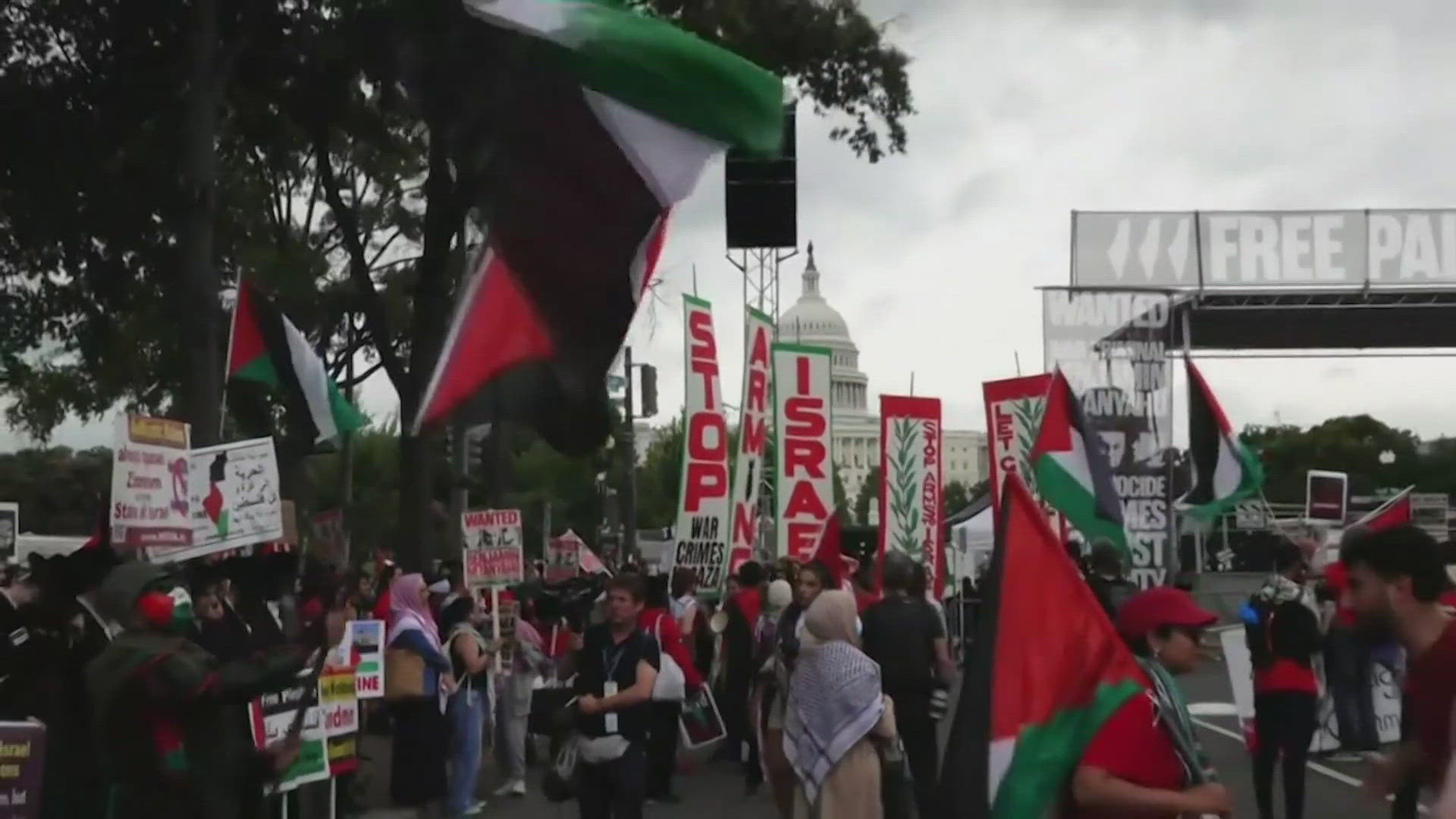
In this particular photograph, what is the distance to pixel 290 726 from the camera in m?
9.59

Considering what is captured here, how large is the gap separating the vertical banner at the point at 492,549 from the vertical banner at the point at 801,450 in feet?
9.79

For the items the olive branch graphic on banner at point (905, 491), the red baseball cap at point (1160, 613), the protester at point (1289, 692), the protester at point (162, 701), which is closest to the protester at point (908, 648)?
the protester at point (1289, 692)

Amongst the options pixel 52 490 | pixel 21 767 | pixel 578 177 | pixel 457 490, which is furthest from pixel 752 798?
pixel 52 490

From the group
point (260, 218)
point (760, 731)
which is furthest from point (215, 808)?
point (260, 218)

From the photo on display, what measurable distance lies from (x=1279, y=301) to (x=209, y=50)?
64.1 feet

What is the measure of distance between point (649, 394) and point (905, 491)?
16341mm

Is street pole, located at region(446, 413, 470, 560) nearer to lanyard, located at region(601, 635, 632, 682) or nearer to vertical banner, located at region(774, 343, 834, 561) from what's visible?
vertical banner, located at region(774, 343, 834, 561)

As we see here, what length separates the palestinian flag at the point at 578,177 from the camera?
261 inches

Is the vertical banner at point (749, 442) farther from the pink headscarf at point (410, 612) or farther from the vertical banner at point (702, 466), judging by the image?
the pink headscarf at point (410, 612)

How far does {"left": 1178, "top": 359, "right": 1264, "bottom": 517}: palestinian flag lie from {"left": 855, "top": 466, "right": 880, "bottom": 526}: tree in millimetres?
83186

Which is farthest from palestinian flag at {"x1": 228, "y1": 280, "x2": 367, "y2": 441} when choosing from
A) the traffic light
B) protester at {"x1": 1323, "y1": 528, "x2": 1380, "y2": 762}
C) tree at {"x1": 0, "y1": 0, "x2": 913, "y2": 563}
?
the traffic light

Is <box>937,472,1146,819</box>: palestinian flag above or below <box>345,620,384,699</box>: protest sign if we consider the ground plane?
above

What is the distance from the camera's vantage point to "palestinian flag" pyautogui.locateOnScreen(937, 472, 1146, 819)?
15.8ft

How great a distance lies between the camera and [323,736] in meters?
10.9
